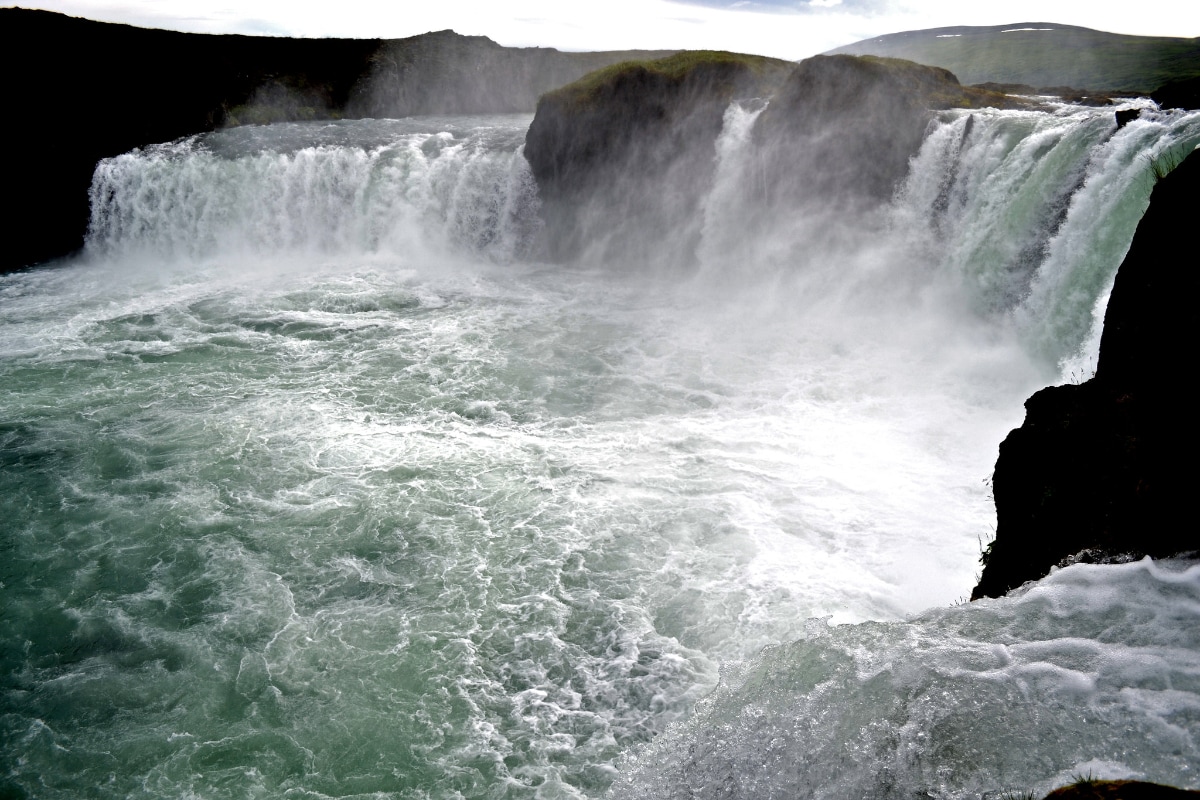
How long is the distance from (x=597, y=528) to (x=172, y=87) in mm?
42666

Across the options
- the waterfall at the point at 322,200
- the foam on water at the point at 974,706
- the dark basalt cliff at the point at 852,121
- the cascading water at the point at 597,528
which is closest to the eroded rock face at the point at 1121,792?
the foam on water at the point at 974,706

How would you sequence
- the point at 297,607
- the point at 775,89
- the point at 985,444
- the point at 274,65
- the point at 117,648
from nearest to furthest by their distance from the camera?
1. the point at 117,648
2. the point at 297,607
3. the point at 985,444
4. the point at 775,89
5. the point at 274,65

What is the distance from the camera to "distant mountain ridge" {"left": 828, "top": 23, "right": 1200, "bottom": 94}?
45.7 metres

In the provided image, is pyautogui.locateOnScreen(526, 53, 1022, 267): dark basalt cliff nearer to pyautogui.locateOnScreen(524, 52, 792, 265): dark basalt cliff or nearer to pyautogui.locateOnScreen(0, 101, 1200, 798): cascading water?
pyautogui.locateOnScreen(524, 52, 792, 265): dark basalt cliff

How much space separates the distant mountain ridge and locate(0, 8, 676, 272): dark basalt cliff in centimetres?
2353

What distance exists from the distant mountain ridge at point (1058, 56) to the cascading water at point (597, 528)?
3076cm

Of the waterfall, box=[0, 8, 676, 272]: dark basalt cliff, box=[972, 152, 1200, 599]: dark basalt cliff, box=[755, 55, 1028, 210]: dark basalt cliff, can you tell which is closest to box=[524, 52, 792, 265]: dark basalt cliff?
the waterfall

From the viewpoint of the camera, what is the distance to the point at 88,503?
11250 mm

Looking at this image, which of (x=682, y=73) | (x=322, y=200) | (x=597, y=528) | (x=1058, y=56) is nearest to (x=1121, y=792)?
(x=597, y=528)

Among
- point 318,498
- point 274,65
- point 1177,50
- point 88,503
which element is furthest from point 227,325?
point 1177,50

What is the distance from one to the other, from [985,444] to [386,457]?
32.7ft

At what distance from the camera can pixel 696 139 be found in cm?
2348

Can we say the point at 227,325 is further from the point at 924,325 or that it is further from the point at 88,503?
the point at 924,325

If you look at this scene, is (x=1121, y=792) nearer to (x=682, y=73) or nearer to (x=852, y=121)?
(x=852, y=121)
